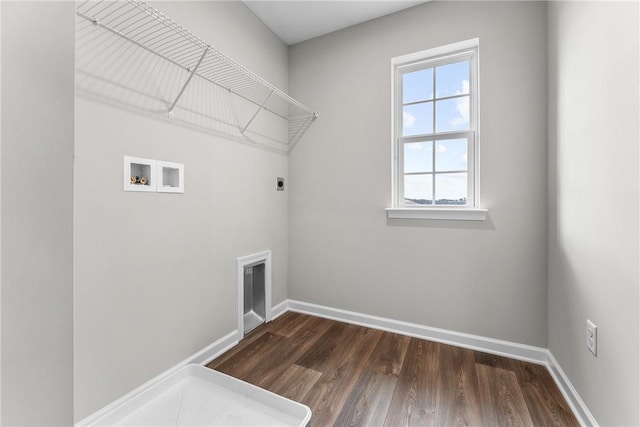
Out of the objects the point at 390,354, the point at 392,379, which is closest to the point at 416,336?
the point at 390,354

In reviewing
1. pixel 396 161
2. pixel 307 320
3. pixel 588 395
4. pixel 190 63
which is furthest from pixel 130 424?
pixel 396 161

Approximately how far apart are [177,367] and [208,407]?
0.41 meters

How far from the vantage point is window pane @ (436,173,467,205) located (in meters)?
2.04

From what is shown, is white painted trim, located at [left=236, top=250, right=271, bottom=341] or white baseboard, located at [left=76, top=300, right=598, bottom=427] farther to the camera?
white painted trim, located at [left=236, top=250, right=271, bottom=341]

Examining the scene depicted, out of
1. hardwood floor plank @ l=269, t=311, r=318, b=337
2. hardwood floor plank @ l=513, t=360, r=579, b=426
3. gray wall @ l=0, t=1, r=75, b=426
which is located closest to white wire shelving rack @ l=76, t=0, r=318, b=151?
gray wall @ l=0, t=1, r=75, b=426

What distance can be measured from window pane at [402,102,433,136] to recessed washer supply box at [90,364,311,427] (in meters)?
2.02

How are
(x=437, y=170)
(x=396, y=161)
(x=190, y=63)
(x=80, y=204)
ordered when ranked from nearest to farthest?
(x=80, y=204) < (x=190, y=63) < (x=437, y=170) < (x=396, y=161)

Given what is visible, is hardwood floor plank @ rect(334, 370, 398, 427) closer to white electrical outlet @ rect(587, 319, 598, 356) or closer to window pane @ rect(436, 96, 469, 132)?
white electrical outlet @ rect(587, 319, 598, 356)

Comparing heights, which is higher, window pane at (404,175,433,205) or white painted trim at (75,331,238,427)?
window pane at (404,175,433,205)

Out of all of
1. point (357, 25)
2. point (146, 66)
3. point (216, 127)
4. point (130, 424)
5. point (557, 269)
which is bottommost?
point (130, 424)

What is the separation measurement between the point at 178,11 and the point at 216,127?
661 millimetres

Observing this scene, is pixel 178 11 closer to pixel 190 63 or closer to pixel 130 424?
pixel 190 63

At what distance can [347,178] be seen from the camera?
237 centimetres

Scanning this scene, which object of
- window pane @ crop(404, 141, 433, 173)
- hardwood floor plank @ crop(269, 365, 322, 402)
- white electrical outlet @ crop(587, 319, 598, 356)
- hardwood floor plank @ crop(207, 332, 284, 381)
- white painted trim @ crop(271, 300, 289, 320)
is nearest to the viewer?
white electrical outlet @ crop(587, 319, 598, 356)
